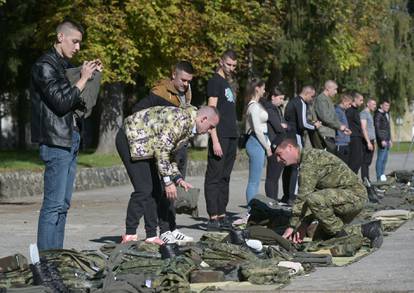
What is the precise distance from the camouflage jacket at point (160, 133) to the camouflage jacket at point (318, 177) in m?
1.41

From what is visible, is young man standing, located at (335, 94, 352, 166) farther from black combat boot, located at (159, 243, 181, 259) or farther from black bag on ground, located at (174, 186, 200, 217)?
black combat boot, located at (159, 243, 181, 259)

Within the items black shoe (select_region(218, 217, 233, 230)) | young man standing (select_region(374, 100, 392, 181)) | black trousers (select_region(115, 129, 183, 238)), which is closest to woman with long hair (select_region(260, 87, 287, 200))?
black shoe (select_region(218, 217, 233, 230))

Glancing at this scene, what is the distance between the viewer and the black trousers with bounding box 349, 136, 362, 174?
68.0 ft

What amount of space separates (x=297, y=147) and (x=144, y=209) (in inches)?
67.9

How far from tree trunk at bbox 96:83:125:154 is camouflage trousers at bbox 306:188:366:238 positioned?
23.7m

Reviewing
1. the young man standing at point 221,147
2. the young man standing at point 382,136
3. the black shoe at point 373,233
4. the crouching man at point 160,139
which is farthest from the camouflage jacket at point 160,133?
the young man standing at point 382,136

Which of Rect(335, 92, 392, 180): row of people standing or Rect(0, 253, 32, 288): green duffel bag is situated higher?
Rect(335, 92, 392, 180): row of people standing

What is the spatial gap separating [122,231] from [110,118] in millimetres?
21964

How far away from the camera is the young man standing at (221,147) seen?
44.4 ft

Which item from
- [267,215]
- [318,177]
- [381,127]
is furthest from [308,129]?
[318,177]

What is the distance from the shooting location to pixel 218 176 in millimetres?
13602

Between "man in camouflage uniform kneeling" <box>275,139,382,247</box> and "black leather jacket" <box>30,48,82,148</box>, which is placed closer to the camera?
"black leather jacket" <box>30,48,82,148</box>

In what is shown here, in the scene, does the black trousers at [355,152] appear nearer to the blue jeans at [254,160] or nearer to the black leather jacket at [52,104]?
the blue jeans at [254,160]

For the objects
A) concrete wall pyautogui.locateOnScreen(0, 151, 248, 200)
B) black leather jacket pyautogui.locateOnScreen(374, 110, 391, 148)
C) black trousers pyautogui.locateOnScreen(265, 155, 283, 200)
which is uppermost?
black leather jacket pyautogui.locateOnScreen(374, 110, 391, 148)
